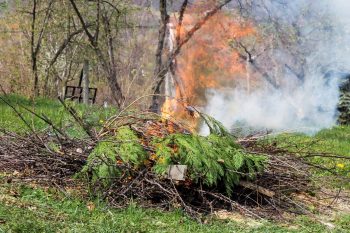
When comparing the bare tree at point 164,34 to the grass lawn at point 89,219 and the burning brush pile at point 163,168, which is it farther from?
the grass lawn at point 89,219

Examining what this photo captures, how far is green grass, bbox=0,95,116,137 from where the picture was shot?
7.62m

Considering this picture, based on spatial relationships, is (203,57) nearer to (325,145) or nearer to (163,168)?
(325,145)

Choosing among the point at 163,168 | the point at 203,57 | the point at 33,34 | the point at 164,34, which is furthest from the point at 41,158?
the point at 33,34

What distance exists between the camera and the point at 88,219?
5340 mm

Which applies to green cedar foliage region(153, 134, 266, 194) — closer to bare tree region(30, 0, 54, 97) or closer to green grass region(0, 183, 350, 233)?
green grass region(0, 183, 350, 233)

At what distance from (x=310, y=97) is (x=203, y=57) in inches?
143

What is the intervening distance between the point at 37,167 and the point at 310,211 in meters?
3.25

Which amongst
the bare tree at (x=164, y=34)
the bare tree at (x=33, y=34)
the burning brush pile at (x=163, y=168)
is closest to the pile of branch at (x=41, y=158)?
the burning brush pile at (x=163, y=168)

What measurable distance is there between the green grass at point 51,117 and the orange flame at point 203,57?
4.15 metres

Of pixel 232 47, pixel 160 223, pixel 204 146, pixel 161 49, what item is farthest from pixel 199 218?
pixel 232 47

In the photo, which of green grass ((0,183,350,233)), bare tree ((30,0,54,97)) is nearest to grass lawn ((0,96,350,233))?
green grass ((0,183,350,233))

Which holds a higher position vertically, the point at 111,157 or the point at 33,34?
the point at 33,34

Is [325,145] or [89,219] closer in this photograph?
[89,219]

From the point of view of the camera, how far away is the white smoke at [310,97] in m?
15.2
